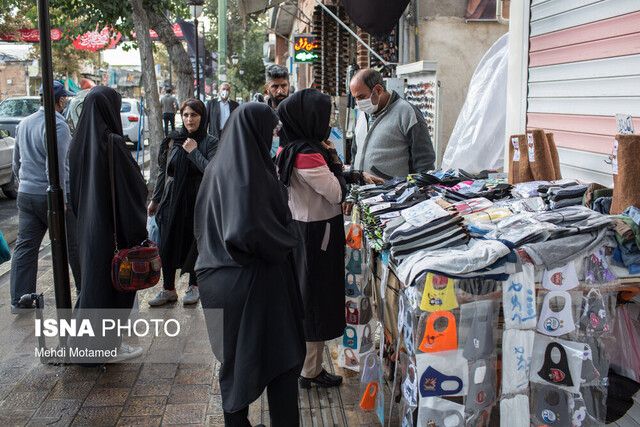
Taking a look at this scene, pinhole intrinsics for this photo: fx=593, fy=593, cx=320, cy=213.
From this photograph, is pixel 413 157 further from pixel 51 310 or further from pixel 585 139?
pixel 51 310

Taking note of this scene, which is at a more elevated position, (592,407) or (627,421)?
(592,407)

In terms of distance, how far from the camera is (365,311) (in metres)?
4.03

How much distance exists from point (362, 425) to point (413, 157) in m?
2.09

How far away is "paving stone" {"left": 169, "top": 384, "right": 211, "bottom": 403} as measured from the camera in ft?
13.0

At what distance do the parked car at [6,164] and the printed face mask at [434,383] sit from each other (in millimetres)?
11069

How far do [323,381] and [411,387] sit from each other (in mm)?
1459

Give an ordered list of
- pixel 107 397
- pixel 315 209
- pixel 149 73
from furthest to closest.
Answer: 1. pixel 149 73
2. pixel 107 397
3. pixel 315 209

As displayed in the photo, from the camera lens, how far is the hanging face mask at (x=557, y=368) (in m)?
2.75

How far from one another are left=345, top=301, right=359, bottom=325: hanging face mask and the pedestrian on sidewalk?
2.70 metres

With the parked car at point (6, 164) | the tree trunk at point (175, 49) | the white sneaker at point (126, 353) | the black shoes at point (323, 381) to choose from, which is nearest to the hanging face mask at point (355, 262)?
the black shoes at point (323, 381)

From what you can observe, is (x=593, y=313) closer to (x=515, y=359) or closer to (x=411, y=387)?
(x=515, y=359)

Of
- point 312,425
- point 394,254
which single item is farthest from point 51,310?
point 394,254

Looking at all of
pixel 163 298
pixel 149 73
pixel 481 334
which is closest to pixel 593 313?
pixel 481 334

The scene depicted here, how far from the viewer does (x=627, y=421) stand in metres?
3.32
